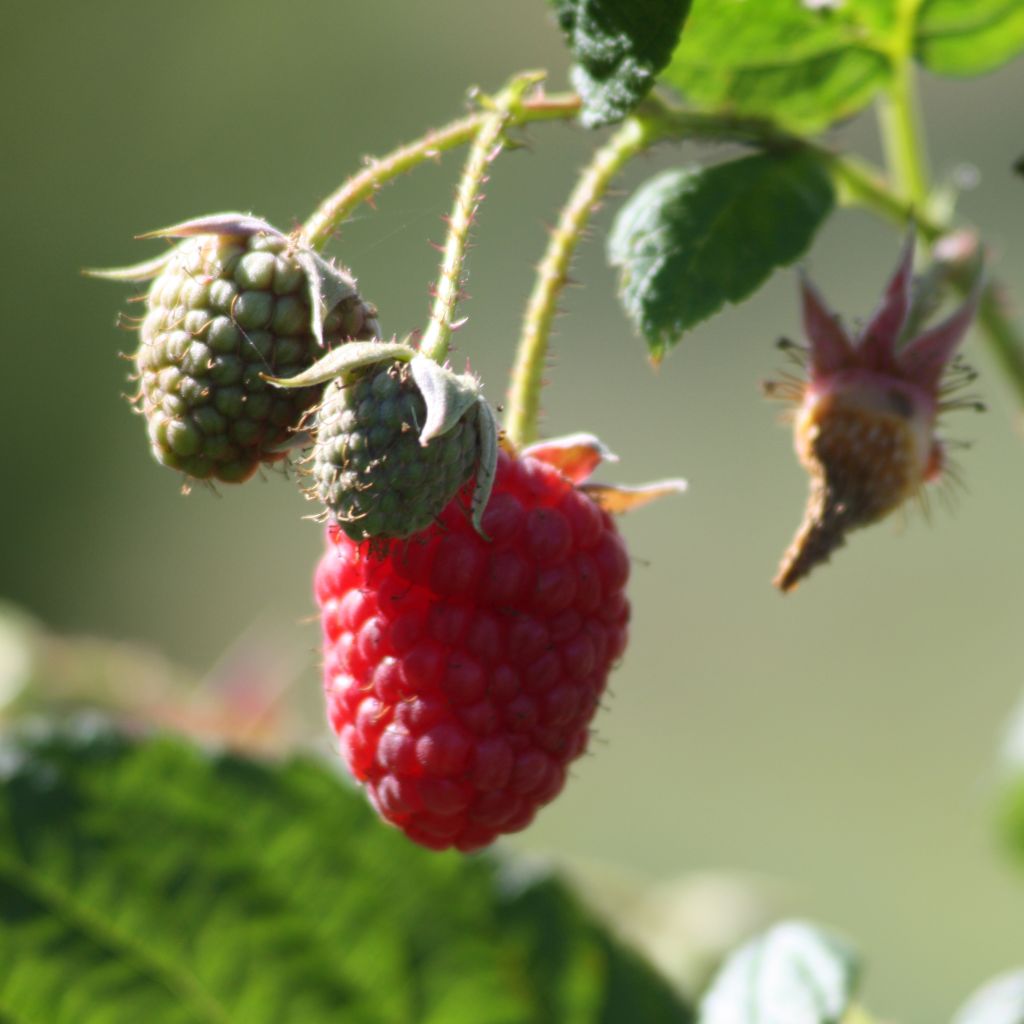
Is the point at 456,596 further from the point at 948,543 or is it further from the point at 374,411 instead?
the point at 948,543

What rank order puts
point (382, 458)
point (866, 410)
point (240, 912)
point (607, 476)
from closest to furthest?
point (382, 458)
point (866, 410)
point (240, 912)
point (607, 476)

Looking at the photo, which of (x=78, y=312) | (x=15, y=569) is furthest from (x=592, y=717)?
(x=78, y=312)

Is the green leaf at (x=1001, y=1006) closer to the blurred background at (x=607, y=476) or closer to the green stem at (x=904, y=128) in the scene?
the green stem at (x=904, y=128)

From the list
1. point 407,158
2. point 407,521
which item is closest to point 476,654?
point 407,521

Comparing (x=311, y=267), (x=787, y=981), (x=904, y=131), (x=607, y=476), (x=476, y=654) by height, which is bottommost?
(x=607, y=476)

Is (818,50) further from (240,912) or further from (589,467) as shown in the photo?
(240,912)

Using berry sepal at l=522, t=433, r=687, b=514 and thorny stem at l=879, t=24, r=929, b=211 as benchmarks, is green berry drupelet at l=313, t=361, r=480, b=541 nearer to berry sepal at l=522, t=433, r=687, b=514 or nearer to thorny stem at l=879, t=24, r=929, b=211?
berry sepal at l=522, t=433, r=687, b=514

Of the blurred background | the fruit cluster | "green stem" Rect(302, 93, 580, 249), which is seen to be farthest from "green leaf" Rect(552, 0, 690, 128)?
the blurred background

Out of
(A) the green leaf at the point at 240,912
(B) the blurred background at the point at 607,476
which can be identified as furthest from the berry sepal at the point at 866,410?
(B) the blurred background at the point at 607,476
